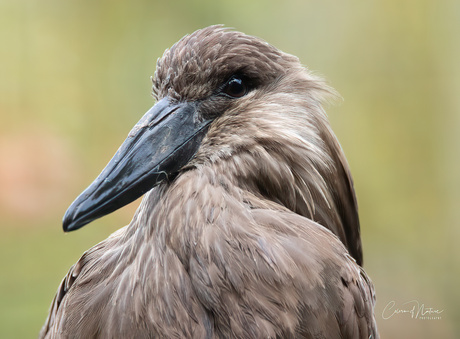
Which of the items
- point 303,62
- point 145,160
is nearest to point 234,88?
point 145,160

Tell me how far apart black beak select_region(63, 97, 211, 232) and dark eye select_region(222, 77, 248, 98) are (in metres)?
0.11

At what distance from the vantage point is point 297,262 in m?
1.56

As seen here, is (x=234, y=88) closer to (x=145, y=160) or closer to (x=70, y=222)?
(x=145, y=160)

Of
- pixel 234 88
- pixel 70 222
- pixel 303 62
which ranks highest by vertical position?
pixel 234 88

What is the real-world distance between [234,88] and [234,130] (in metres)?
0.14

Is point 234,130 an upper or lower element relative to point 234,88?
lower

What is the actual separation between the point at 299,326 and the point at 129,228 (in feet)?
1.93

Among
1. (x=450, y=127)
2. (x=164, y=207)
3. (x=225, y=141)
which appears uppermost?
(x=225, y=141)

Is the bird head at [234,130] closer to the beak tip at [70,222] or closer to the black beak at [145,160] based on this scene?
the black beak at [145,160]

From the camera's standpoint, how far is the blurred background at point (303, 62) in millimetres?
3818

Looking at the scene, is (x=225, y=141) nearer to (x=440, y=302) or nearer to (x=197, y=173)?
(x=197, y=173)

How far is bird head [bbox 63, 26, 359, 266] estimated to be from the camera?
5.54 feet

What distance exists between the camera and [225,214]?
1590 mm

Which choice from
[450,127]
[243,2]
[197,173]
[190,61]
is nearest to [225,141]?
[197,173]
